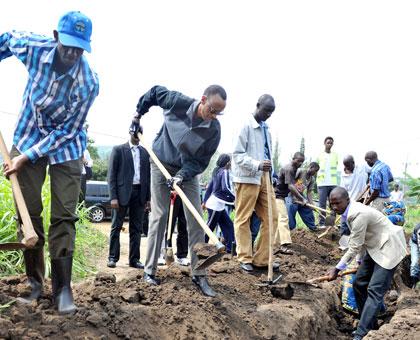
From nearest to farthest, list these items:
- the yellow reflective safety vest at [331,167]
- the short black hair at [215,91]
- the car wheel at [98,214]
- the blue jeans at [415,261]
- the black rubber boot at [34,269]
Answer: the black rubber boot at [34,269] < the short black hair at [215,91] < the blue jeans at [415,261] < the yellow reflective safety vest at [331,167] < the car wheel at [98,214]

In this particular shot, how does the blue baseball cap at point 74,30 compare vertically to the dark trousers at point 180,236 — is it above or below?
above

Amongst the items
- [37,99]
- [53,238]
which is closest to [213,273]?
[53,238]

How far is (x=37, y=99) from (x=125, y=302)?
1.73 metres

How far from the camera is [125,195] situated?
646cm

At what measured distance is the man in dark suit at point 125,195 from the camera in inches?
255

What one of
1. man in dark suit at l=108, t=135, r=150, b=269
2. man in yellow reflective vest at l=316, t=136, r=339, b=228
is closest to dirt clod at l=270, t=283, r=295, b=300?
man in dark suit at l=108, t=135, r=150, b=269

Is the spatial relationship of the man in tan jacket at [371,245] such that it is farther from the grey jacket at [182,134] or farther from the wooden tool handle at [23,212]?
the wooden tool handle at [23,212]

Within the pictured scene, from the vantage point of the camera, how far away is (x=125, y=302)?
13.0 feet

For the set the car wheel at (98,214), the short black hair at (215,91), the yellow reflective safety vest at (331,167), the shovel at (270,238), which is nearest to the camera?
the short black hair at (215,91)

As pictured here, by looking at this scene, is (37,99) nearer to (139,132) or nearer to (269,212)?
(139,132)

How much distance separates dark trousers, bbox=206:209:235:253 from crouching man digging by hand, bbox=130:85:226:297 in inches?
121

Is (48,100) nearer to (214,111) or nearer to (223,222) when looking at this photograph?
(214,111)

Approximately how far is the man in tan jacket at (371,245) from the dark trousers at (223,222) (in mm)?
2863

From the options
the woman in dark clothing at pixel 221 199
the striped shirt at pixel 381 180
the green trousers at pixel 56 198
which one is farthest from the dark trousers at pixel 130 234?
the striped shirt at pixel 381 180
